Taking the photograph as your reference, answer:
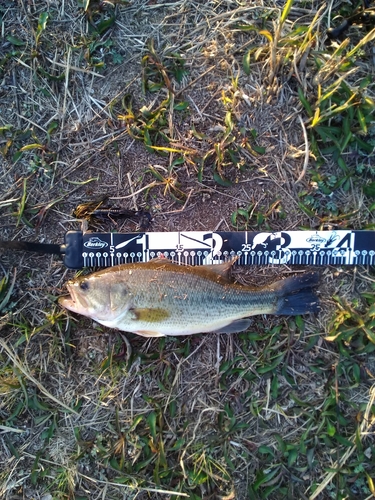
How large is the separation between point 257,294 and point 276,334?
453mm

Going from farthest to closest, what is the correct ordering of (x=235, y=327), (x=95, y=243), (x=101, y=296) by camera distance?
(x=95, y=243) < (x=235, y=327) < (x=101, y=296)

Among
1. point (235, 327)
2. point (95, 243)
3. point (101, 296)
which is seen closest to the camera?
point (101, 296)

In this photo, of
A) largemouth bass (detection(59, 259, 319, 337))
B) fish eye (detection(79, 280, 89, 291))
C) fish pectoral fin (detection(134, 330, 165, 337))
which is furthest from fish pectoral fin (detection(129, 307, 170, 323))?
fish eye (detection(79, 280, 89, 291))

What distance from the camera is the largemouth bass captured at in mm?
3096

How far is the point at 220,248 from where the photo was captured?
3.44m

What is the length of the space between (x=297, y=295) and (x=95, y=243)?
1.76m

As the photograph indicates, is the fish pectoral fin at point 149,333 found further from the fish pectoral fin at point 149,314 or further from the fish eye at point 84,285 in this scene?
the fish eye at point 84,285

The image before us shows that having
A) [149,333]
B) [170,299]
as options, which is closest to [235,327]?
[170,299]

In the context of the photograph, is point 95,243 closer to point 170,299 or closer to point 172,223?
point 172,223

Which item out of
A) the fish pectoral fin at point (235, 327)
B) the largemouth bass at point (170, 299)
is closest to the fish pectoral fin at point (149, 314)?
the largemouth bass at point (170, 299)

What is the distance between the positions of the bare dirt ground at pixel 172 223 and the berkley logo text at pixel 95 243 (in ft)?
0.53

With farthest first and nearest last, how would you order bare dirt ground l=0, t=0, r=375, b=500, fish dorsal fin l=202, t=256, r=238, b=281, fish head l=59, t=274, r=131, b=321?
bare dirt ground l=0, t=0, r=375, b=500, fish dorsal fin l=202, t=256, r=238, b=281, fish head l=59, t=274, r=131, b=321

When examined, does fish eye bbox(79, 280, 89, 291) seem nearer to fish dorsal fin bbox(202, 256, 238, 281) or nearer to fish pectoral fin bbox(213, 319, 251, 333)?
fish dorsal fin bbox(202, 256, 238, 281)

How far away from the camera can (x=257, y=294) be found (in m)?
3.23
